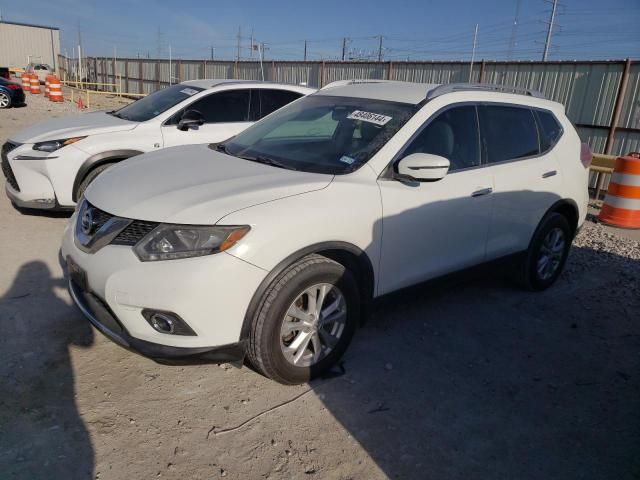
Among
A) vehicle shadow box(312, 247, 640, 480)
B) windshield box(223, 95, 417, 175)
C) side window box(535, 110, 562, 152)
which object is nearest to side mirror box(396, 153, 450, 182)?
windshield box(223, 95, 417, 175)

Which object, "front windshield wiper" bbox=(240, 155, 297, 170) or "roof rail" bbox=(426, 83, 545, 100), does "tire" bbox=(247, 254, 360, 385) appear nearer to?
Result: "front windshield wiper" bbox=(240, 155, 297, 170)

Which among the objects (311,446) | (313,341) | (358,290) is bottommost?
(311,446)

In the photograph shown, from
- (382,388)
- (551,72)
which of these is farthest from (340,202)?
(551,72)

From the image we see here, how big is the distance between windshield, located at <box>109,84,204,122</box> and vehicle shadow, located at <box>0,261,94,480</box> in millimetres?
2789

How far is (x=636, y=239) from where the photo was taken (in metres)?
6.80

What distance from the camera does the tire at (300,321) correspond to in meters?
2.82

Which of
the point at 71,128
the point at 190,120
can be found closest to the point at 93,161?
the point at 71,128

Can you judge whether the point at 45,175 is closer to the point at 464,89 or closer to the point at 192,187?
the point at 192,187

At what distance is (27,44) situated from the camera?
49.6m

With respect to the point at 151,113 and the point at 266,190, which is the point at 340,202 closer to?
the point at 266,190

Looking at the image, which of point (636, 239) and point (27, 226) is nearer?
point (27, 226)

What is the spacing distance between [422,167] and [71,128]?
4421 mm

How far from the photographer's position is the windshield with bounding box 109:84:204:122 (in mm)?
6391

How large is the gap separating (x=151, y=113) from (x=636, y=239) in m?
6.46
